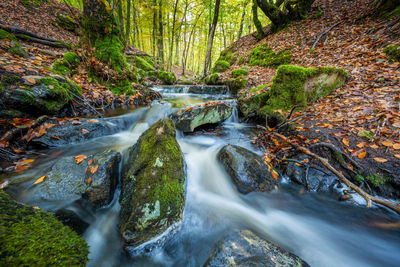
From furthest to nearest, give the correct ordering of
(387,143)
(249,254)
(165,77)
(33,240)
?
(165,77) < (387,143) < (249,254) < (33,240)

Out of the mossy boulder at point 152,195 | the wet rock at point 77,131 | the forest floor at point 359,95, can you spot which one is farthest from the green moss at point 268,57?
the wet rock at point 77,131

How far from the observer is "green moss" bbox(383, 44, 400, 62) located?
4008 millimetres

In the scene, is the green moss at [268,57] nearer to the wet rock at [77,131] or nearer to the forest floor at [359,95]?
the forest floor at [359,95]

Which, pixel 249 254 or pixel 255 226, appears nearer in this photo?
pixel 249 254

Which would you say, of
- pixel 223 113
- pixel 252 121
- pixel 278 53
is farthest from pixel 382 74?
pixel 278 53

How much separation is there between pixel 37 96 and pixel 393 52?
29.8ft

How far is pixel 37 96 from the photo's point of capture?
2.94 meters

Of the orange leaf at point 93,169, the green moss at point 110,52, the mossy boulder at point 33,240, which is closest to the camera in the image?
the mossy boulder at point 33,240

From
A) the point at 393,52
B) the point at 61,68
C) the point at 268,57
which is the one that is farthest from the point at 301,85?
the point at 61,68

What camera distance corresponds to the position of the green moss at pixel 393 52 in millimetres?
4008

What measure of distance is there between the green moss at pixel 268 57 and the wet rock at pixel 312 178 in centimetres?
679

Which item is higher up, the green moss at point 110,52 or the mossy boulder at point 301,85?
the green moss at point 110,52

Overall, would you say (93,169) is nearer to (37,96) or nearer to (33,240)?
(33,240)

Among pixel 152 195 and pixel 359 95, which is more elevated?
pixel 359 95
